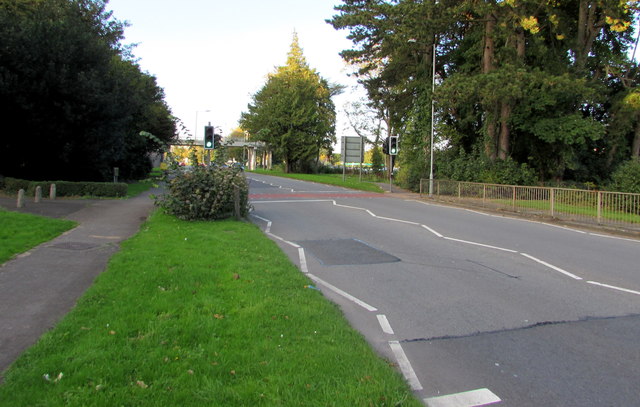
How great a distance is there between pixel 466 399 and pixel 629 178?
68.9ft

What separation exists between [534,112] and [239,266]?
2540cm

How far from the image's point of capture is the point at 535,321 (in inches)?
214

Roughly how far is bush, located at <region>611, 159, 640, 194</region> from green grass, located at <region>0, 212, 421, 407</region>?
19.3 m

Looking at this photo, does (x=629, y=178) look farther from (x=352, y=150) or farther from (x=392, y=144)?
(x=352, y=150)

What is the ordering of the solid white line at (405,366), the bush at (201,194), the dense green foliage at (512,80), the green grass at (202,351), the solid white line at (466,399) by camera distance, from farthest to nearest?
the dense green foliage at (512,80)
the bush at (201,194)
the solid white line at (405,366)
the solid white line at (466,399)
the green grass at (202,351)

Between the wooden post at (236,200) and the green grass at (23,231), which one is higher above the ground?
the wooden post at (236,200)

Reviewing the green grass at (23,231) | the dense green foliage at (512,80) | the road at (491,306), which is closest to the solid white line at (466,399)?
the road at (491,306)

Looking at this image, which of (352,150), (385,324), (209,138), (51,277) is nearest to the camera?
(385,324)

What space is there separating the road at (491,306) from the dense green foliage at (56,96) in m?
12.0

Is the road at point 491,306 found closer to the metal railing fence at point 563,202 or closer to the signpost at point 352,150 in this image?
the metal railing fence at point 563,202

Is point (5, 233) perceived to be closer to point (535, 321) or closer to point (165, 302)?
point (165, 302)

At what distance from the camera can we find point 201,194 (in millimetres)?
12867

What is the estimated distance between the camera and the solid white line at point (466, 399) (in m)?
3.50

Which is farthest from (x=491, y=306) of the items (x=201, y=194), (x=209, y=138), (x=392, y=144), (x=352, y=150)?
(x=352, y=150)
